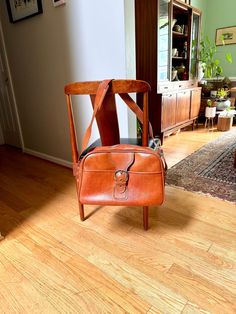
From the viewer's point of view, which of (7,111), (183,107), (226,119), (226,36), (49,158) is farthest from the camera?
(226,36)

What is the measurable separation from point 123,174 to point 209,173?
3.90 feet

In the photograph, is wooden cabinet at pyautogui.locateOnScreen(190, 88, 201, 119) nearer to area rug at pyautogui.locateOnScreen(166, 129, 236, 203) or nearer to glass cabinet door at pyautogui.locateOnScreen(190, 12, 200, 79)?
glass cabinet door at pyautogui.locateOnScreen(190, 12, 200, 79)

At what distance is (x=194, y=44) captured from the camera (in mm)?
3293

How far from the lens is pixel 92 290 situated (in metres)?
0.89

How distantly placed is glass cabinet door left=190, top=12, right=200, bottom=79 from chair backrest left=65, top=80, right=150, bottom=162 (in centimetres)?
266

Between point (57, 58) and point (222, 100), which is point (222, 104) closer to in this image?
point (222, 100)

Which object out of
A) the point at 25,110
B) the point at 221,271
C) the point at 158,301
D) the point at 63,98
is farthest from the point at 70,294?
the point at 25,110

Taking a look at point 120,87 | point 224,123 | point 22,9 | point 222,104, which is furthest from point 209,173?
point 22,9

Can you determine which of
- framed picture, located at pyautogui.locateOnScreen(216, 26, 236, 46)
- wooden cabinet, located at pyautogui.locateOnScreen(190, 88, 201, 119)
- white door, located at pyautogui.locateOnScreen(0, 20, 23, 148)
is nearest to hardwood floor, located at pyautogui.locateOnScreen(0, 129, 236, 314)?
white door, located at pyautogui.locateOnScreen(0, 20, 23, 148)

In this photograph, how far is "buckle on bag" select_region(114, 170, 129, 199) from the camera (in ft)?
A: 3.14

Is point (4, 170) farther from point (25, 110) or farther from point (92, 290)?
point (92, 290)

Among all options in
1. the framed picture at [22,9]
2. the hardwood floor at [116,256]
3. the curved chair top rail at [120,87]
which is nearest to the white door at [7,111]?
the framed picture at [22,9]

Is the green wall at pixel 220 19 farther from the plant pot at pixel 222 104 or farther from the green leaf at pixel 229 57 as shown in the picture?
the plant pot at pixel 222 104

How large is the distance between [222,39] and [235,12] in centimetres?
43
